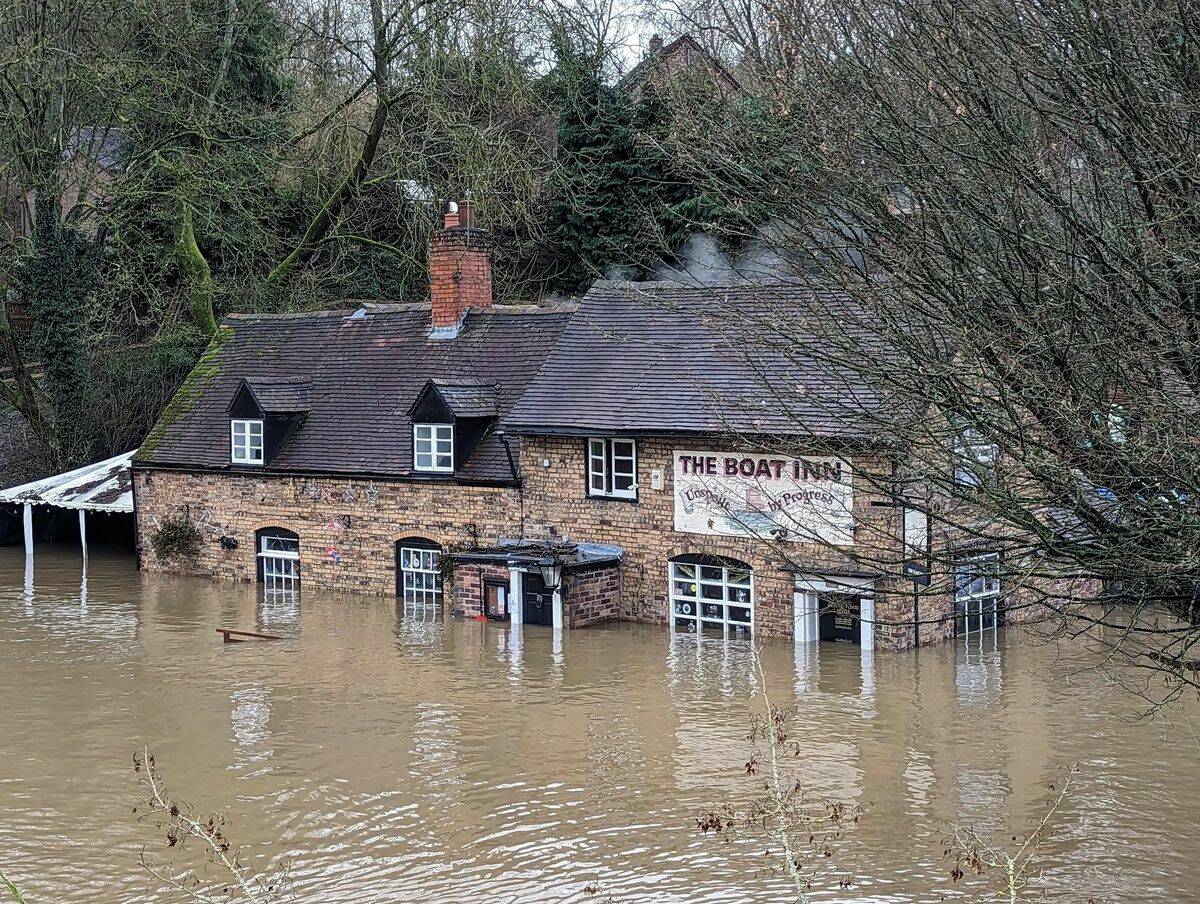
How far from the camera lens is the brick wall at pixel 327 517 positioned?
23.9 meters

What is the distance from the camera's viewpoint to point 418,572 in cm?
2466

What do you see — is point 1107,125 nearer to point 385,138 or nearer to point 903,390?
point 903,390

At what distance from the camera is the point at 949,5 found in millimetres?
10570

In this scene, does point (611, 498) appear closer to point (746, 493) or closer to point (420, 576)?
point (746, 493)

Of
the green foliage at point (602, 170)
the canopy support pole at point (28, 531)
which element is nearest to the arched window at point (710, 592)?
the green foliage at point (602, 170)

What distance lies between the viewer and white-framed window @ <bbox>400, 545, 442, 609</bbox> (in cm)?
2439

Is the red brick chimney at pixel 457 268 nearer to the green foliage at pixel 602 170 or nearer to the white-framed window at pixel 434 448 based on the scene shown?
the white-framed window at pixel 434 448

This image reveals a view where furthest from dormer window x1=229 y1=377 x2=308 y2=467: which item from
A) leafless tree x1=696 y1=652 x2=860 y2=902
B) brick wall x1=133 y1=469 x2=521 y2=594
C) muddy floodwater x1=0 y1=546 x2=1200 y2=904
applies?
leafless tree x1=696 y1=652 x2=860 y2=902

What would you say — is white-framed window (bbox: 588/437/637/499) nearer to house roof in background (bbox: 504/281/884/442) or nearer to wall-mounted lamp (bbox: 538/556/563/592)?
house roof in background (bbox: 504/281/884/442)

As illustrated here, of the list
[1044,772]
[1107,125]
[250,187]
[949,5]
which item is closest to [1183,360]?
[1107,125]

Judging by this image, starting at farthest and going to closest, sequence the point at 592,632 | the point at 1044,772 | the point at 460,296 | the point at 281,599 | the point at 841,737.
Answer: the point at 460,296 < the point at 281,599 < the point at 592,632 < the point at 841,737 < the point at 1044,772

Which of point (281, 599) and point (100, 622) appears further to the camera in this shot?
point (281, 599)

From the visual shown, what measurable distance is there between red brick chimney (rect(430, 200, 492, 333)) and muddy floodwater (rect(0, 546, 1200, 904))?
21.1 ft

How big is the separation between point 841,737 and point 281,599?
39.5 feet
